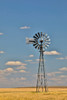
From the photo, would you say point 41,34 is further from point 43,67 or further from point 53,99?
point 53,99

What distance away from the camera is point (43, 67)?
59.4 metres

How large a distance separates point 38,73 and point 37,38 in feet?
28.4

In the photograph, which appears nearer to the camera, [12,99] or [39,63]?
[12,99]

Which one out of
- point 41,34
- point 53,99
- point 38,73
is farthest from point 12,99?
point 41,34

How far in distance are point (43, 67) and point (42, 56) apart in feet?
8.77

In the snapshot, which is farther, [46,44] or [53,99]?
[46,44]

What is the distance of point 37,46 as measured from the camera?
60031 mm

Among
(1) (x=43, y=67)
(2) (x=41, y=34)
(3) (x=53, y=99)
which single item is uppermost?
(2) (x=41, y=34)

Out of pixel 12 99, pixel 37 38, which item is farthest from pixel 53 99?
pixel 37 38

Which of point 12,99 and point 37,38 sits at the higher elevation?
point 37,38

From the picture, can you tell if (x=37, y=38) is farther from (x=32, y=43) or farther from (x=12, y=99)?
(x=12, y=99)

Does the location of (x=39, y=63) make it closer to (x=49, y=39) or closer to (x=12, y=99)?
(x=49, y=39)

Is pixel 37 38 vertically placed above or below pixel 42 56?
above

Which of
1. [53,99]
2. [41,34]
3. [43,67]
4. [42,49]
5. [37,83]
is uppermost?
[41,34]
